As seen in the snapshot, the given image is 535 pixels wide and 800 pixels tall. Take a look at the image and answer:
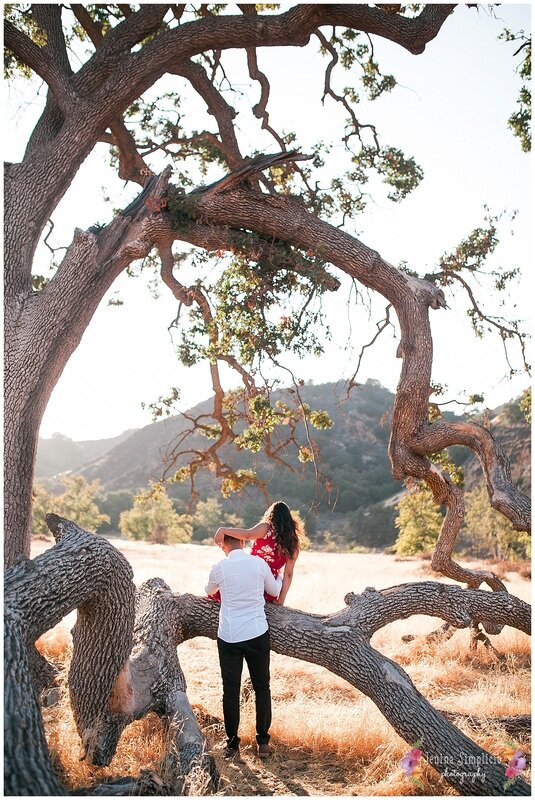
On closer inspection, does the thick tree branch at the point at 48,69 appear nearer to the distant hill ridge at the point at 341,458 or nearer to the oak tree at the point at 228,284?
the oak tree at the point at 228,284

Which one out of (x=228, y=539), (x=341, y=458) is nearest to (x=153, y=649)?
(x=228, y=539)

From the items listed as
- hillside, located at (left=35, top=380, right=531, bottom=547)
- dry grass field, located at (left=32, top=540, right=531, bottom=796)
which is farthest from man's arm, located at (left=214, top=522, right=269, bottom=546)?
hillside, located at (left=35, top=380, right=531, bottom=547)

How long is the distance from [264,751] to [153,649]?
122 centimetres

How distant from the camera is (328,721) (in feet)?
19.2

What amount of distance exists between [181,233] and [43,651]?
5.28 meters

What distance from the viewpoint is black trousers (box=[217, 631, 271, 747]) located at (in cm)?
536

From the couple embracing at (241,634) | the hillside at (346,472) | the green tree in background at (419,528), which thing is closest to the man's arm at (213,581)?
the couple embracing at (241,634)

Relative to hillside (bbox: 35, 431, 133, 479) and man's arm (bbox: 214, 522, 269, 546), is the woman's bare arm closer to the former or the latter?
man's arm (bbox: 214, 522, 269, 546)

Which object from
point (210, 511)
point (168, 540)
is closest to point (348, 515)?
point (210, 511)

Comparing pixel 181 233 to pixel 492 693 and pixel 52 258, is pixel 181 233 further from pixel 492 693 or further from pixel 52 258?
pixel 492 693

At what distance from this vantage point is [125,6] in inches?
364

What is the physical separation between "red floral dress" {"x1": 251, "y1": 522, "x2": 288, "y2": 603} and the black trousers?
0.65 metres

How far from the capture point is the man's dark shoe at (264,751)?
5324mm

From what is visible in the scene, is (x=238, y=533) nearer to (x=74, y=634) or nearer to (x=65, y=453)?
(x=74, y=634)
